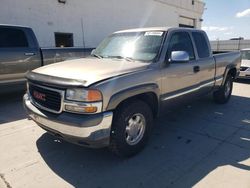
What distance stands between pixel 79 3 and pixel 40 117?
9.88m

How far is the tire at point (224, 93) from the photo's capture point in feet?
20.0

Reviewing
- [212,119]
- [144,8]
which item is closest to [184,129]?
[212,119]

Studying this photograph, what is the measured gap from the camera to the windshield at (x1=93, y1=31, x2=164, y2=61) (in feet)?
12.5

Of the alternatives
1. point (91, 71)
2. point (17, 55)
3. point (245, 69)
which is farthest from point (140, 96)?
point (245, 69)

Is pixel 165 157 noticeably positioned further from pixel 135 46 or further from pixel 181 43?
pixel 181 43

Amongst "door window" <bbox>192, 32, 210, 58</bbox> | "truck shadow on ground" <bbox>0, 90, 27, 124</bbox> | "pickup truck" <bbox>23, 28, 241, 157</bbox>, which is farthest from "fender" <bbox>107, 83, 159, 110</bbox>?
"truck shadow on ground" <bbox>0, 90, 27, 124</bbox>

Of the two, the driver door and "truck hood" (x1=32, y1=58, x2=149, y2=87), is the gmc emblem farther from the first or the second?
the driver door

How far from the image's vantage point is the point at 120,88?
302 centimetres

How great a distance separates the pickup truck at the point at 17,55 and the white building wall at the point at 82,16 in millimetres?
3456

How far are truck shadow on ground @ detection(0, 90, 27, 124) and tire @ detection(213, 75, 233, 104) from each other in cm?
471

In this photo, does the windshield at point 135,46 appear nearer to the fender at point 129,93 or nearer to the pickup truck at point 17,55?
the fender at point 129,93

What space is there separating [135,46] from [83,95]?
1566 millimetres

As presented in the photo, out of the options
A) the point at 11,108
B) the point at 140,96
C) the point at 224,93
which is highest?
the point at 140,96

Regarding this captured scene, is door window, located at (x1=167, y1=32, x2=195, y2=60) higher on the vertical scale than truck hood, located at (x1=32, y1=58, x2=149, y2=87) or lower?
higher
